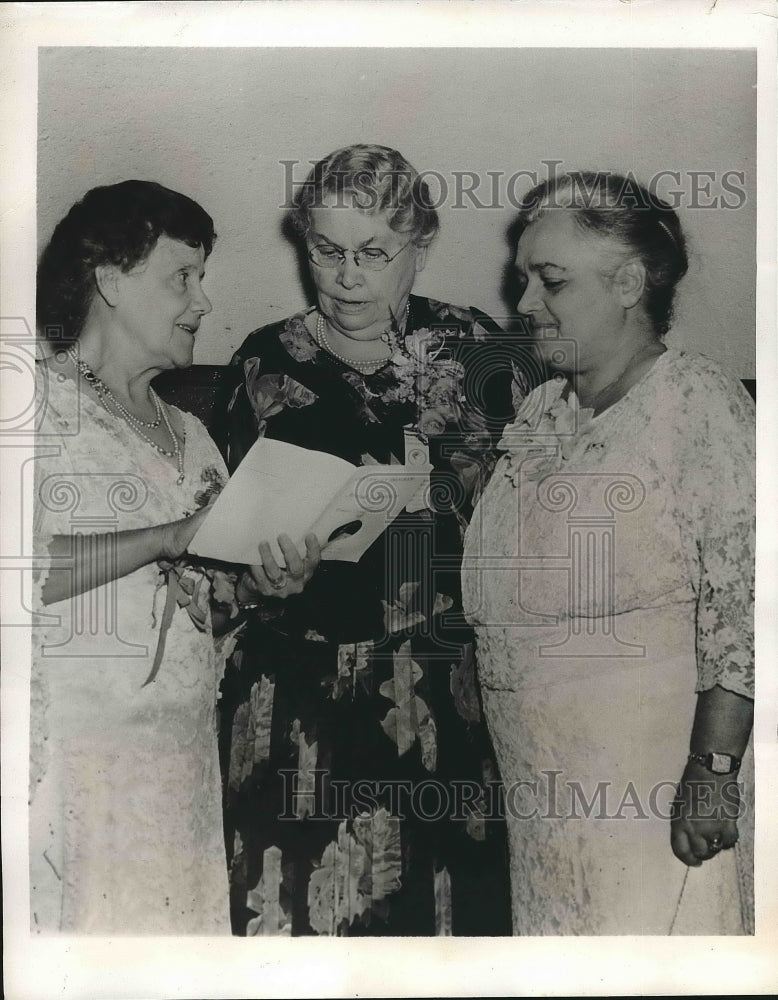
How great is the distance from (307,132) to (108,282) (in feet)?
1.74

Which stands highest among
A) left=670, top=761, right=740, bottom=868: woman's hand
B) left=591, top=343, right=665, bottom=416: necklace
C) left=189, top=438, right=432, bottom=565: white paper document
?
left=591, top=343, right=665, bottom=416: necklace

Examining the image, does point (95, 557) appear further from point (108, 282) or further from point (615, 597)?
point (615, 597)

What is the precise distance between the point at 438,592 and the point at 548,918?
2.39 ft

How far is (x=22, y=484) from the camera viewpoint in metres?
1.75

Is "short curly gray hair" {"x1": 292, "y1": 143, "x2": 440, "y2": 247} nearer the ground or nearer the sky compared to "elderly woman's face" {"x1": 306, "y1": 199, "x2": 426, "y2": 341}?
nearer the sky

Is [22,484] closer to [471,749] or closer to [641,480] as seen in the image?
[471,749]

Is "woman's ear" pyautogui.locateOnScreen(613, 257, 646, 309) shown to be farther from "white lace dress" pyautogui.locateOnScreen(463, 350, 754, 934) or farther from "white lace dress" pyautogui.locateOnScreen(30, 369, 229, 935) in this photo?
"white lace dress" pyautogui.locateOnScreen(30, 369, 229, 935)

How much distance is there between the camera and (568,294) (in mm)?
1737

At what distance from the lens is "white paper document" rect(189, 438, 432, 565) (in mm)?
1717

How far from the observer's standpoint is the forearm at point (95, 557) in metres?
1.72

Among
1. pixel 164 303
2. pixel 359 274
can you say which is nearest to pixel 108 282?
pixel 164 303

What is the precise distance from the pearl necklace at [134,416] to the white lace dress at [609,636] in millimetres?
652

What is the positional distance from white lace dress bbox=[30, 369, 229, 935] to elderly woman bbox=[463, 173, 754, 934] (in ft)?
2.03

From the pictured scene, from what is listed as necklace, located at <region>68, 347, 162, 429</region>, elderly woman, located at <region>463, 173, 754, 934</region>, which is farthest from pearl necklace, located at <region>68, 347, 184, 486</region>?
elderly woman, located at <region>463, 173, 754, 934</region>
